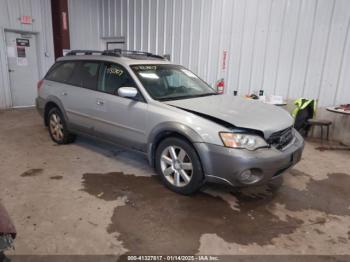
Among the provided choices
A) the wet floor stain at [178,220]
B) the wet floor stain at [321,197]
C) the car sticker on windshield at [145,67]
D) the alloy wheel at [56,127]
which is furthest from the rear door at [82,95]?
the wet floor stain at [321,197]

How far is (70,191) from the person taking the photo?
2898mm

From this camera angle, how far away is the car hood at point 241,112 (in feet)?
8.30

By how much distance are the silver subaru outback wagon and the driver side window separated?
0.01 m

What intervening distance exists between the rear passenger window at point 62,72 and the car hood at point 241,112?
1.98 metres

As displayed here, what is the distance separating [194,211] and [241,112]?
111 cm

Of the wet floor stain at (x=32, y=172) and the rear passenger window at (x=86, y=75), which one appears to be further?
the rear passenger window at (x=86, y=75)

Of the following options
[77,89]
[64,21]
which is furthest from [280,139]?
[64,21]

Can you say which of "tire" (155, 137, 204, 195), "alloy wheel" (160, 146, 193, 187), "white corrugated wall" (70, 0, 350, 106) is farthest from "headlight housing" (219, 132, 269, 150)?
"white corrugated wall" (70, 0, 350, 106)

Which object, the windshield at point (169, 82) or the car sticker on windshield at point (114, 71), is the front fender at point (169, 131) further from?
the car sticker on windshield at point (114, 71)

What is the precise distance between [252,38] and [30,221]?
17.0 ft

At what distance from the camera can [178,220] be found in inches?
95.7

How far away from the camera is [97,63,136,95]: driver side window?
327 cm

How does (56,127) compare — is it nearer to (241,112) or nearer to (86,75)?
(86,75)

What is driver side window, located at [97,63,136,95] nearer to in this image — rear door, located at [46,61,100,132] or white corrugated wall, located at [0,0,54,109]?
rear door, located at [46,61,100,132]
